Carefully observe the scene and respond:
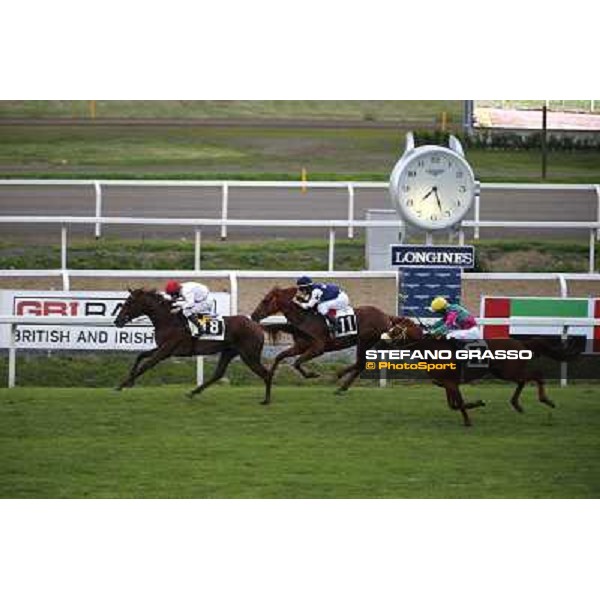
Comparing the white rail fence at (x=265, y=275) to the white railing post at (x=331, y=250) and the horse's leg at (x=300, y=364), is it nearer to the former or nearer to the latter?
the white railing post at (x=331, y=250)

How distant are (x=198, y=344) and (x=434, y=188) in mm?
1807

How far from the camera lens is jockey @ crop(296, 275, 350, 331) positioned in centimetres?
1582

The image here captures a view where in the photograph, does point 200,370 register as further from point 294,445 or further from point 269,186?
point 294,445

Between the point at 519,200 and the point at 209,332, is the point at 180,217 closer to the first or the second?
the point at 209,332

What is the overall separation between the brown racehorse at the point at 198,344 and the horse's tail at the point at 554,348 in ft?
5.44

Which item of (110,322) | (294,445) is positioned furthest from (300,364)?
(110,322)

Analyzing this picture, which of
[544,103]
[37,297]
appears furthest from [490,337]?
[37,297]

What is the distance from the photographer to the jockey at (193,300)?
52.1ft

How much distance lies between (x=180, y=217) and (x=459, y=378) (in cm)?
Result: 203

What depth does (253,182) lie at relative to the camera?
16.0 meters

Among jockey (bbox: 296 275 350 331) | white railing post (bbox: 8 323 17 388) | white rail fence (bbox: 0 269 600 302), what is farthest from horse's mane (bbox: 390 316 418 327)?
white railing post (bbox: 8 323 17 388)

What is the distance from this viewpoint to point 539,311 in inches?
628

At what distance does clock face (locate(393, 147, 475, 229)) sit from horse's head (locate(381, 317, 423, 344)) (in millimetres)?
604

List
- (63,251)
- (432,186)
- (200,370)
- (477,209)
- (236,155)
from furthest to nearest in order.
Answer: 1. (200,370)
2. (236,155)
3. (477,209)
4. (63,251)
5. (432,186)
